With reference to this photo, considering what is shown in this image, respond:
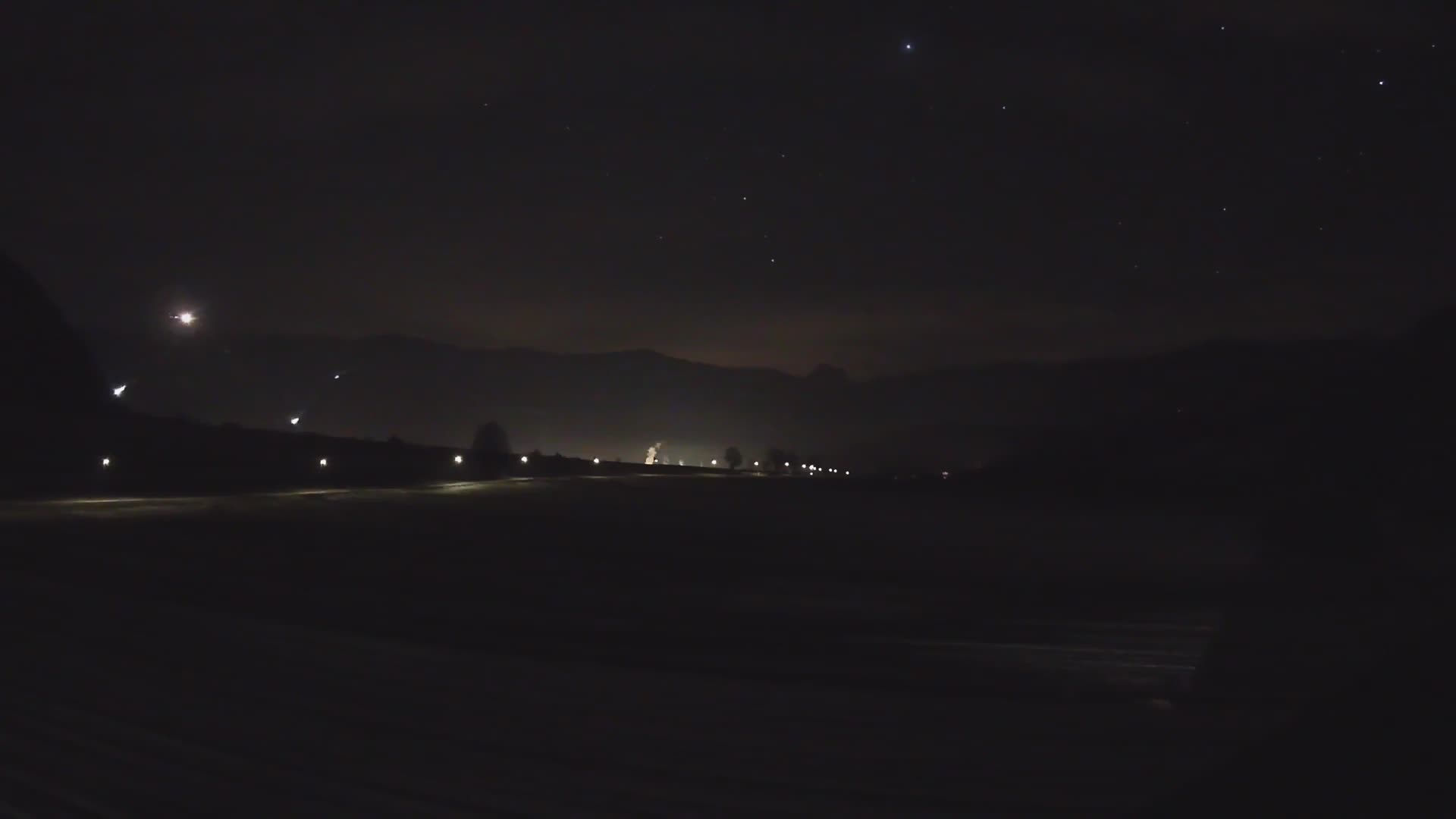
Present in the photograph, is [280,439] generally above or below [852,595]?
above

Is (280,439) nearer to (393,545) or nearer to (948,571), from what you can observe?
(393,545)

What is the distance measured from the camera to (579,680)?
9.05 metres

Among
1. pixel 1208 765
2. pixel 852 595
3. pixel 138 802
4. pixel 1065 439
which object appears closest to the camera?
pixel 138 802

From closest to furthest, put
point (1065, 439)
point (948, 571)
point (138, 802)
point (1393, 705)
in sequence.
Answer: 1. point (138, 802)
2. point (1393, 705)
3. point (948, 571)
4. point (1065, 439)

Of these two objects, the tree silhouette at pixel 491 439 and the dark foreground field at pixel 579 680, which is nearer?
the dark foreground field at pixel 579 680

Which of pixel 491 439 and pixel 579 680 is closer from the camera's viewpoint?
pixel 579 680

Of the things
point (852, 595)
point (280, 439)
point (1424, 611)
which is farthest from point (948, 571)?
point (280, 439)

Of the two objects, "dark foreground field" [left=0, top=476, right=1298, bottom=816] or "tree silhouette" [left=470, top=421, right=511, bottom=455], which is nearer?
"dark foreground field" [left=0, top=476, right=1298, bottom=816]

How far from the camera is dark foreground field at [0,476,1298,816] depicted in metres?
6.34

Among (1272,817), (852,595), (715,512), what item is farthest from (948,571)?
(715,512)

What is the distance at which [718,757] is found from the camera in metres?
6.98

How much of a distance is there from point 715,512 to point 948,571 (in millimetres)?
15266

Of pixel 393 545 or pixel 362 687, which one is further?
pixel 393 545

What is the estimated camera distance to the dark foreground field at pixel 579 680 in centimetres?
634
